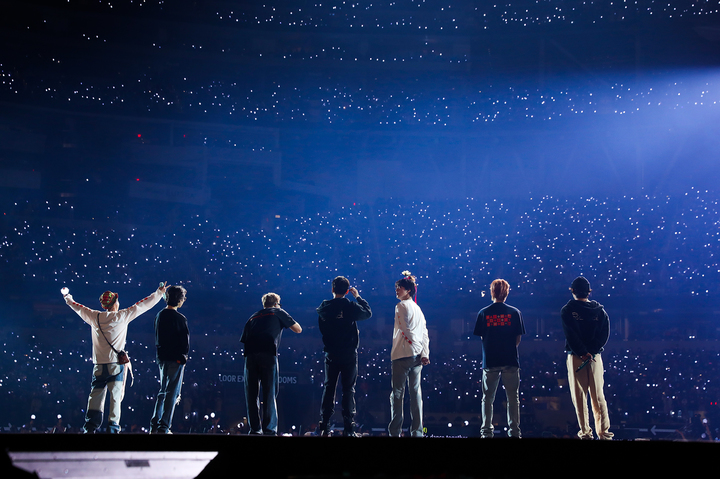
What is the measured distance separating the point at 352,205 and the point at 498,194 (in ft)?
18.1

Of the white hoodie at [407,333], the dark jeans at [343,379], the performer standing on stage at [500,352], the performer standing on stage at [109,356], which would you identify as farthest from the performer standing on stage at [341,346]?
the performer standing on stage at [109,356]

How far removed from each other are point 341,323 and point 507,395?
71.7 inches

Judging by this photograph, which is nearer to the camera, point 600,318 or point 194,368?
point 600,318

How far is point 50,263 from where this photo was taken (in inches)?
550

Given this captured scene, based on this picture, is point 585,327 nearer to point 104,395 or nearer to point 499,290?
point 499,290

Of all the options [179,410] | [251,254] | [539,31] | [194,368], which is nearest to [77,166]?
[251,254]

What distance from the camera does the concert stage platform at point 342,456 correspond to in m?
3.17

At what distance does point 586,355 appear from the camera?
470cm

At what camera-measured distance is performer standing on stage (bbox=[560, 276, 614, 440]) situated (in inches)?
182

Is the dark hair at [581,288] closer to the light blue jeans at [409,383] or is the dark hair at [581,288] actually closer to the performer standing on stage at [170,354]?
the light blue jeans at [409,383]

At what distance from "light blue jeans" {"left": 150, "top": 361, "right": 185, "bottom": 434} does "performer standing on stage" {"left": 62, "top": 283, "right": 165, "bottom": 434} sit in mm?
485

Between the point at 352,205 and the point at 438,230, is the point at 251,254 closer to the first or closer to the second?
the point at 352,205

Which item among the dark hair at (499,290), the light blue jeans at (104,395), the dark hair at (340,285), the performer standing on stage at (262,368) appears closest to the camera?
the performer standing on stage at (262,368)

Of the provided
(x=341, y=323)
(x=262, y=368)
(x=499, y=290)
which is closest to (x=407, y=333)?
(x=341, y=323)
